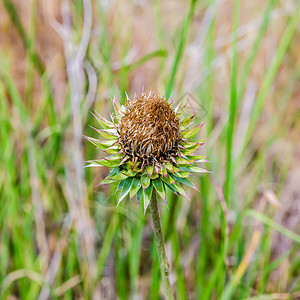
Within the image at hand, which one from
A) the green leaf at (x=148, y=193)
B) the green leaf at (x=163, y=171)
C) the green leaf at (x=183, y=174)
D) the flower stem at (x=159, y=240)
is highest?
the green leaf at (x=163, y=171)

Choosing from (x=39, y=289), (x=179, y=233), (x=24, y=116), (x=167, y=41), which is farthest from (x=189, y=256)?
(x=167, y=41)

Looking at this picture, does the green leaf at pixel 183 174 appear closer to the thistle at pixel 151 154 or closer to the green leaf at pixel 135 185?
the thistle at pixel 151 154

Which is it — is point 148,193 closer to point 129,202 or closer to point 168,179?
point 168,179

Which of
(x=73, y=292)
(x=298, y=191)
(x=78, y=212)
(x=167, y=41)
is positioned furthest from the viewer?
(x=167, y=41)

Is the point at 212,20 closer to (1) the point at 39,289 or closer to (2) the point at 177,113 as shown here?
(2) the point at 177,113

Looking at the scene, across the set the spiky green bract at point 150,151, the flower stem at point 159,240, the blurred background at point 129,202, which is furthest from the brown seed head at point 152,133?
the blurred background at point 129,202

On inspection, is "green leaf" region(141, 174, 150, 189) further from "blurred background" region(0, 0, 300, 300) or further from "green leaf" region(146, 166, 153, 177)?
"blurred background" region(0, 0, 300, 300)

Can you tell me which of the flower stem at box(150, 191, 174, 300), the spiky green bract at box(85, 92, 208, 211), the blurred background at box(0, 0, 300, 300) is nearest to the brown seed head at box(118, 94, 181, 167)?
the spiky green bract at box(85, 92, 208, 211)
